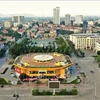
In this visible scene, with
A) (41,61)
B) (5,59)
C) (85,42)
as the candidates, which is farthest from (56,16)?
(41,61)

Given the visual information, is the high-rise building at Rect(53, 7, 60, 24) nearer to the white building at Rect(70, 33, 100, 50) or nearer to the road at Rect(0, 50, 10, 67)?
the white building at Rect(70, 33, 100, 50)

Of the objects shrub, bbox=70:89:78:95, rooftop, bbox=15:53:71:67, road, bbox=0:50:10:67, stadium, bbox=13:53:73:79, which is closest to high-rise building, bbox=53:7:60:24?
road, bbox=0:50:10:67

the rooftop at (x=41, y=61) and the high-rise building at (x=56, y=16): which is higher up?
the high-rise building at (x=56, y=16)

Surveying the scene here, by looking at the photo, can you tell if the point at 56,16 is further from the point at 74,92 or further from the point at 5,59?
the point at 74,92

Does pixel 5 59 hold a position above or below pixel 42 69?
below

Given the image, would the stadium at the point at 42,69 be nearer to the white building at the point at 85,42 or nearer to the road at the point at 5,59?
the road at the point at 5,59

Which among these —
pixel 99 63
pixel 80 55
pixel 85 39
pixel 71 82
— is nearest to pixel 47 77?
pixel 71 82

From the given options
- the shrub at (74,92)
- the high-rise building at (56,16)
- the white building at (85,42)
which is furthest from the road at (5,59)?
the high-rise building at (56,16)

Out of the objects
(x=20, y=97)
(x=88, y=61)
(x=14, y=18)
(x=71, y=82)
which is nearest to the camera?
(x=20, y=97)

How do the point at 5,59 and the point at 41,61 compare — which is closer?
the point at 41,61

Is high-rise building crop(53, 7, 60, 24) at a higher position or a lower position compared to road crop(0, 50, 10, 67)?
higher

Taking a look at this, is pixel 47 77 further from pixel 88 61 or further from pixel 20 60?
pixel 88 61
